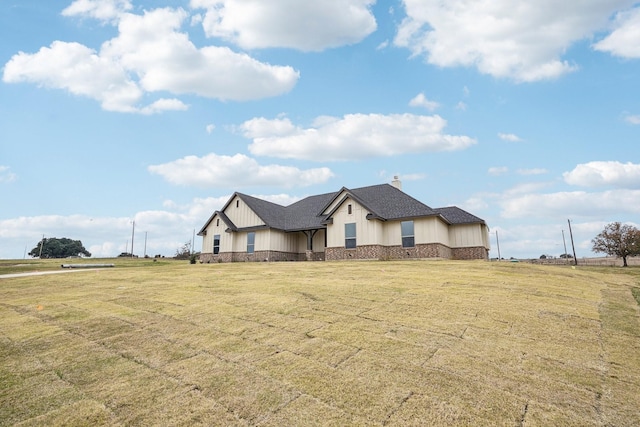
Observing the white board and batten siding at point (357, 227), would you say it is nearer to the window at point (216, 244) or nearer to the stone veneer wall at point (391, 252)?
the stone veneer wall at point (391, 252)

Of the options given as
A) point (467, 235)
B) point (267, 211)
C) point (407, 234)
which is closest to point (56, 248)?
point (267, 211)

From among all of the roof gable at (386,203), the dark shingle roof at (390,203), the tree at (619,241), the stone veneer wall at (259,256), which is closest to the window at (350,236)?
the roof gable at (386,203)

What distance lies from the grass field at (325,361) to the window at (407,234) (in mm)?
15571

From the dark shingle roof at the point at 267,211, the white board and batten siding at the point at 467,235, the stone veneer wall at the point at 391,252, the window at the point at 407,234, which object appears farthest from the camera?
the dark shingle roof at the point at 267,211

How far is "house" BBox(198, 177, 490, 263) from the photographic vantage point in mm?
25016

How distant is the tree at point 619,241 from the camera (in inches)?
1412

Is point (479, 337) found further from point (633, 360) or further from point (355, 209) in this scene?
point (355, 209)

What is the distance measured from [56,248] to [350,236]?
273 feet

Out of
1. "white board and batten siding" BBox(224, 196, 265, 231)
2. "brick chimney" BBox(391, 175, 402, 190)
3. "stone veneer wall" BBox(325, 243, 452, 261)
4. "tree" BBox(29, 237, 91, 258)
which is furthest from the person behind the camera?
"tree" BBox(29, 237, 91, 258)

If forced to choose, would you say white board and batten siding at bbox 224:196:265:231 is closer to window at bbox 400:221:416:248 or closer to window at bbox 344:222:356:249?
window at bbox 344:222:356:249

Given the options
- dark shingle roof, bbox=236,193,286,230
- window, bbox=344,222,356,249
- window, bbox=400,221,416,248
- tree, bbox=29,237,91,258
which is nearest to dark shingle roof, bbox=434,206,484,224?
window, bbox=400,221,416,248

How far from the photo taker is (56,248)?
8012cm

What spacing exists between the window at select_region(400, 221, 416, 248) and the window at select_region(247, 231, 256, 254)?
13.2m

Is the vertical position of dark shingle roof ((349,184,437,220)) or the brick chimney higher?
the brick chimney
